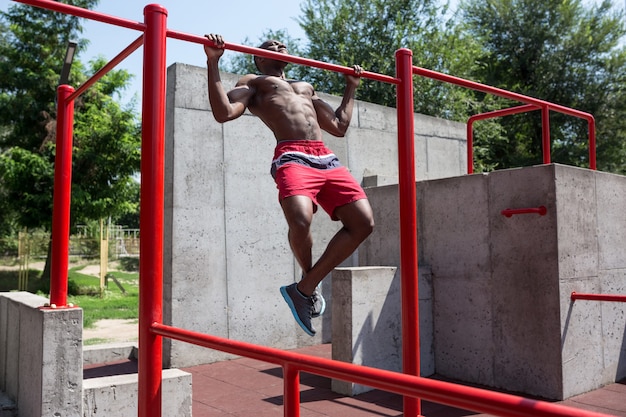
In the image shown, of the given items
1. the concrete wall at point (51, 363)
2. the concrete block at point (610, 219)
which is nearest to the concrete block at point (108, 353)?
the concrete wall at point (51, 363)

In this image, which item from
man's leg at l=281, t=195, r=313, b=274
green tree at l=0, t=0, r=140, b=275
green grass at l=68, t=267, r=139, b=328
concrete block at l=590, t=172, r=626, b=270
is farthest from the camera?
green tree at l=0, t=0, r=140, b=275

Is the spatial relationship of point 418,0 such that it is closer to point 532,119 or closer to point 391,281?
point 532,119

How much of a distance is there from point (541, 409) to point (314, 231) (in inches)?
234

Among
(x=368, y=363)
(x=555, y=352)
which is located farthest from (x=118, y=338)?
(x=555, y=352)

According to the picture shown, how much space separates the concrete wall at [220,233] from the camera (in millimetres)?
5801

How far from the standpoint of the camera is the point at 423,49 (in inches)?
696

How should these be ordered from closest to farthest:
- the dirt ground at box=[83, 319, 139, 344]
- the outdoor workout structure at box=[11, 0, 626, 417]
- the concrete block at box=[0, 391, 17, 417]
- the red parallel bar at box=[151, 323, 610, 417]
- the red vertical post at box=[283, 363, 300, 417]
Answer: the red parallel bar at box=[151, 323, 610, 417]
the outdoor workout structure at box=[11, 0, 626, 417]
the red vertical post at box=[283, 363, 300, 417]
the concrete block at box=[0, 391, 17, 417]
the dirt ground at box=[83, 319, 139, 344]

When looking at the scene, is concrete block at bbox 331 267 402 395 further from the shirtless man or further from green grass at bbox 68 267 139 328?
green grass at bbox 68 267 139 328

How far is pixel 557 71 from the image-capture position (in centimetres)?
1912

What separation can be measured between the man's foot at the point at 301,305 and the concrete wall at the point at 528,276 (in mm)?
2910

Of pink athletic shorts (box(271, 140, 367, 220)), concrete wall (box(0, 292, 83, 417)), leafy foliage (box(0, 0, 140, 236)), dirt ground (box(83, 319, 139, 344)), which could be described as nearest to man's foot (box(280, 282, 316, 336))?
pink athletic shorts (box(271, 140, 367, 220))

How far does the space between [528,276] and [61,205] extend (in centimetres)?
358

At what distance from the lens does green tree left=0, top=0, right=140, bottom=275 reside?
529 inches

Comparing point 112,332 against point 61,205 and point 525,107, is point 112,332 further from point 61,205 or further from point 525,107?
point 525,107
